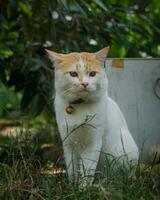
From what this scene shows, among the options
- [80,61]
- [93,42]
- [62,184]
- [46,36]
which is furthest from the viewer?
[93,42]

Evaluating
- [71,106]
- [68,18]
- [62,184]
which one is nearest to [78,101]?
[71,106]

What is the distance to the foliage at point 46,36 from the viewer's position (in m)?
4.97

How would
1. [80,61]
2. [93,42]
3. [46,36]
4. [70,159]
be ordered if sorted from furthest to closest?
[93,42] < [46,36] < [70,159] < [80,61]

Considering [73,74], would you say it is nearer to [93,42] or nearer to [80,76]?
[80,76]

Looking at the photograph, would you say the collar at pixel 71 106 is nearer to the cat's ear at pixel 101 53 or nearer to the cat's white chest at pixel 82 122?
the cat's white chest at pixel 82 122

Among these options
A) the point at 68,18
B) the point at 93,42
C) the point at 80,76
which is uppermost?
the point at 68,18

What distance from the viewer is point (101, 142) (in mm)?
3383

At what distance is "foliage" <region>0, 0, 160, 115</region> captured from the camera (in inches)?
196

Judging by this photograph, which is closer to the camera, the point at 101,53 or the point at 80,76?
the point at 80,76

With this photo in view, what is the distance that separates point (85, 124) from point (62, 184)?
356 mm

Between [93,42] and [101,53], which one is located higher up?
[93,42]

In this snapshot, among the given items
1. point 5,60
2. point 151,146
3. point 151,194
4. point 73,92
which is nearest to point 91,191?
point 151,194

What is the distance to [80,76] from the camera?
3.28m

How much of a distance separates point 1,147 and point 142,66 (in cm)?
120
